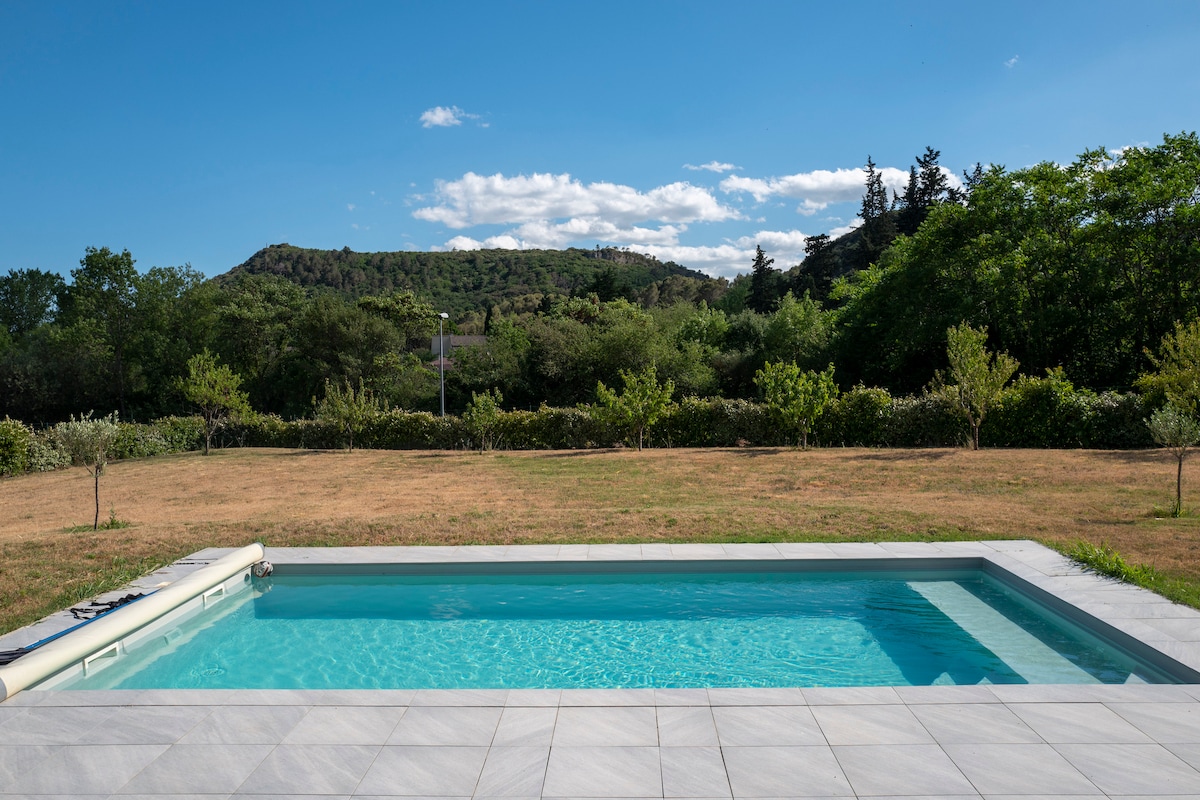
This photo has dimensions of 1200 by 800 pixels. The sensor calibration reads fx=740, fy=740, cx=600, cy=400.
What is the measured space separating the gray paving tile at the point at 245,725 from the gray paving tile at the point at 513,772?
1264 millimetres

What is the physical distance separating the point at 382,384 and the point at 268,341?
7.96 meters

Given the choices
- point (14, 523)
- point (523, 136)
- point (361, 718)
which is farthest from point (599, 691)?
point (523, 136)

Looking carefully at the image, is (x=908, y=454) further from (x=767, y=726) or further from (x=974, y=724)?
(x=767, y=726)

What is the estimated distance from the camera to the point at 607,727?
4148mm

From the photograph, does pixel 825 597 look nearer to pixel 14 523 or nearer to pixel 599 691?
pixel 599 691

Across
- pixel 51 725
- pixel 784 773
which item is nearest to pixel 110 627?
pixel 51 725

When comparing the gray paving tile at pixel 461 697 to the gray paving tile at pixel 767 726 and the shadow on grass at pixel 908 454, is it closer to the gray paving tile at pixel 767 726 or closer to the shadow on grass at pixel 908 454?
the gray paving tile at pixel 767 726

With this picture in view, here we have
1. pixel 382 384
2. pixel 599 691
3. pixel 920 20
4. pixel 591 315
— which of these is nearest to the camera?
pixel 599 691

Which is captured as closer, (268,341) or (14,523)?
(14,523)

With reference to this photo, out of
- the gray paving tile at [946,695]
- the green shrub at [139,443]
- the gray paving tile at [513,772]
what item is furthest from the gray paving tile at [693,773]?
the green shrub at [139,443]

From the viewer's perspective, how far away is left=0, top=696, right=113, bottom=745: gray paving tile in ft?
13.5

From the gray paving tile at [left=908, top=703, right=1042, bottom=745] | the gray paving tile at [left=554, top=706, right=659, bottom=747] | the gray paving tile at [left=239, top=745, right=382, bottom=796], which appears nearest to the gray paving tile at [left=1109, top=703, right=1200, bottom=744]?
the gray paving tile at [left=908, top=703, right=1042, bottom=745]

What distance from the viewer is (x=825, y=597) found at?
7605 millimetres

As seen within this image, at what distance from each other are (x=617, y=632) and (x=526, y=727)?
2877mm
